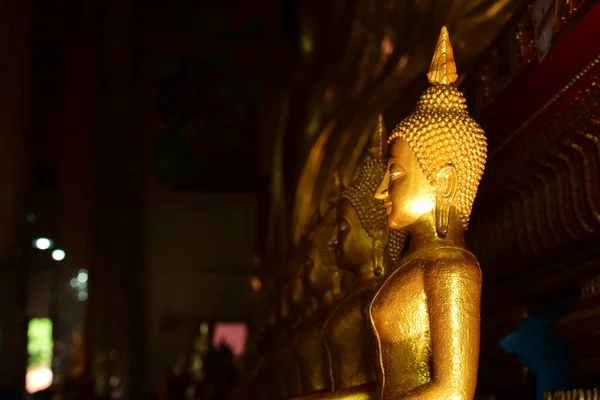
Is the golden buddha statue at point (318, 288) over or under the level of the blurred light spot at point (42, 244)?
under

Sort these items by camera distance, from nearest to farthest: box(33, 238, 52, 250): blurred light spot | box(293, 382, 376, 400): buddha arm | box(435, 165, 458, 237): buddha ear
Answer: box(435, 165, 458, 237): buddha ear
box(293, 382, 376, 400): buddha arm
box(33, 238, 52, 250): blurred light spot

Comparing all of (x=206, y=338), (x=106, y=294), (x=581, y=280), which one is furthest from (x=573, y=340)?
(x=106, y=294)

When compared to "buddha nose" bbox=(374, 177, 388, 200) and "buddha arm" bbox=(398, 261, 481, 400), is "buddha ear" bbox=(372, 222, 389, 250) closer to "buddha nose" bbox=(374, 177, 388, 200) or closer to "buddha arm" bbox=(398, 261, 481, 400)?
"buddha nose" bbox=(374, 177, 388, 200)

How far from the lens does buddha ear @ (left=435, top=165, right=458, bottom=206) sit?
2.04 m

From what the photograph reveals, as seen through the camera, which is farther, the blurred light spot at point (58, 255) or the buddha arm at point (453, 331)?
the blurred light spot at point (58, 255)

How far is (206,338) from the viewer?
26.2 feet

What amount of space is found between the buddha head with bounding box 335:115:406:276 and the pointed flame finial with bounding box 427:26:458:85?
52 cm

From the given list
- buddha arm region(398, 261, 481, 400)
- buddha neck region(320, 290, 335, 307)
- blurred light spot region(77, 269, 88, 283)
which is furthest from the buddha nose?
blurred light spot region(77, 269, 88, 283)

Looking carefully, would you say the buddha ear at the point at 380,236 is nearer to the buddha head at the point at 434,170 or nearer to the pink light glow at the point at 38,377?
the buddha head at the point at 434,170

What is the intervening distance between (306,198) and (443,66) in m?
3.35

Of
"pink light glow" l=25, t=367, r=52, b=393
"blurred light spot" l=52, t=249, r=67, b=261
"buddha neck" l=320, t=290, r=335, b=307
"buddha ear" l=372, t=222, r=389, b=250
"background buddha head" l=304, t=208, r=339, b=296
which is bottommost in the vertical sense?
"buddha ear" l=372, t=222, r=389, b=250

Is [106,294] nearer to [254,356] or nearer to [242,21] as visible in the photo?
[242,21]

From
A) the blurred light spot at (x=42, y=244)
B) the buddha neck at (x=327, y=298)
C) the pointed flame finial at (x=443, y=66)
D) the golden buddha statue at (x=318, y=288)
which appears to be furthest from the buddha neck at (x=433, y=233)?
the blurred light spot at (x=42, y=244)

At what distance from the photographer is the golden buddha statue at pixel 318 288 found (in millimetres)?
3223
